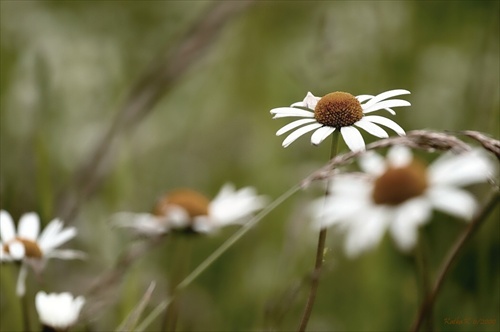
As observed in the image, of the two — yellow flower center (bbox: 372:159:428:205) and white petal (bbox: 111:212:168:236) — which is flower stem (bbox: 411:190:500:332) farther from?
white petal (bbox: 111:212:168:236)

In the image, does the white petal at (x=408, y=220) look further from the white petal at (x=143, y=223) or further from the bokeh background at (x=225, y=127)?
the white petal at (x=143, y=223)

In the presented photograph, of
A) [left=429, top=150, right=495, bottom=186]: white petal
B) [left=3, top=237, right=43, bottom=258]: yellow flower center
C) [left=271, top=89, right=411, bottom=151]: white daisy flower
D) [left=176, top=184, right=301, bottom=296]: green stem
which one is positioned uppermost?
[left=429, top=150, right=495, bottom=186]: white petal

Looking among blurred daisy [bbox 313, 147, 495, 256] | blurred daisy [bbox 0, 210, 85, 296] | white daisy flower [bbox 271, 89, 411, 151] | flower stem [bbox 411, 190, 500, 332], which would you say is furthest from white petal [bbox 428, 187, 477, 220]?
blurred daisy [bbox 0, 210, 85, 296]

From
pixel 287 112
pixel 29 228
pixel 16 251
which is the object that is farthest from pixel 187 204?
pixel 287 112

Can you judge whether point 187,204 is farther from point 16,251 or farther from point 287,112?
point 287,112

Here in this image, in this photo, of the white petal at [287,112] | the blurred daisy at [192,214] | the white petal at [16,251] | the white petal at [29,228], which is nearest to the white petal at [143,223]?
the blurred daisy at [192,214]

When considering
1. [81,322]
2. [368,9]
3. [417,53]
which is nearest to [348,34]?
[368,9]
